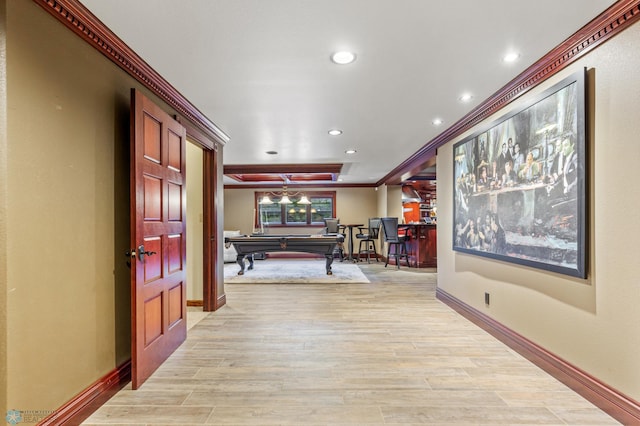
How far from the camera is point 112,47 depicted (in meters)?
1.89

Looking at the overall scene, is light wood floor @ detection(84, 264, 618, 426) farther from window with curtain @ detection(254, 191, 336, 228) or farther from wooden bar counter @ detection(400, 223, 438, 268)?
window with curtain @ detection(254, 191, 336, 228)

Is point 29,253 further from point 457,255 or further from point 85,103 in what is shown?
point 457,255

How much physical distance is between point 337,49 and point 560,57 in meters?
1.52

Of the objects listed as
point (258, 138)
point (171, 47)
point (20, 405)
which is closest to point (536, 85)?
point (171, 47)

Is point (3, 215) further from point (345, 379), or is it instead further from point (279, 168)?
point (279, 168)

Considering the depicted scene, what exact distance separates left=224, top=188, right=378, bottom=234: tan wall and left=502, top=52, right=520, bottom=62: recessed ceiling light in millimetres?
6981

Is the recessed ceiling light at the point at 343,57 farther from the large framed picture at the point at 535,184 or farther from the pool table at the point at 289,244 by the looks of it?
the pool table at the point at 289,244

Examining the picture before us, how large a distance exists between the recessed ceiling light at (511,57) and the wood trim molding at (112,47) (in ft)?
8.50

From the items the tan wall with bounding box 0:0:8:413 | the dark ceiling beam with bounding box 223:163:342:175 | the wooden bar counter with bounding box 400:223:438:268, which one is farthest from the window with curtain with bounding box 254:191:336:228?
the tan wall with bounding box 0:0:8:413

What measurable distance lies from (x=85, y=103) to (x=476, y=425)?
292 cm

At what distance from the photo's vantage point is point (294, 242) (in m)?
5.86

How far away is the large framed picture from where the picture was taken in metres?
1.91

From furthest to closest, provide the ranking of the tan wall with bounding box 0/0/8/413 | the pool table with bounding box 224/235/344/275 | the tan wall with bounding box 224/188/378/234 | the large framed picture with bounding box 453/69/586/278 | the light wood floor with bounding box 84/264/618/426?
the tan wall with bounding box 224/188/378/234, the pool table with bounding box 224/235/344/275, the large framed picture with bounding box 453/69/586/278, the light wood floor with bounding box 84/264/618/426, the tan wall with bounding box 0/0/8/413

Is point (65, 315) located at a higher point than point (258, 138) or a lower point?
lower
